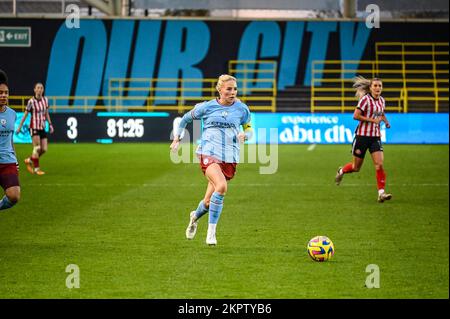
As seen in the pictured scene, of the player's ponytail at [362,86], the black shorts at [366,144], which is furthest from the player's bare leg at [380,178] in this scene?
the player's ponytail at [362,86]

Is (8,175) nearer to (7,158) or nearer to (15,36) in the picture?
(7,158)

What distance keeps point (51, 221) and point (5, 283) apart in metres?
4.82

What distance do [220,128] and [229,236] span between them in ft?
5.06

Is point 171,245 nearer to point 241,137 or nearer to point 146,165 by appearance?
point 241,137

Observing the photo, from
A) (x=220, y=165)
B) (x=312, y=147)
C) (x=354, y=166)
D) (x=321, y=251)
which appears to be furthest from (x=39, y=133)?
(x=321, y=251)

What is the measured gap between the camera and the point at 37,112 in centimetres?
2231

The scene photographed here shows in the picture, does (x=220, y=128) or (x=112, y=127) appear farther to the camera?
(x=112, y=127)

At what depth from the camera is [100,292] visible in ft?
27.3

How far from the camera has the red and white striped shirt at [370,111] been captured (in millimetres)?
16625

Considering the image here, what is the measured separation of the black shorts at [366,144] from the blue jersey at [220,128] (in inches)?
Result: 225

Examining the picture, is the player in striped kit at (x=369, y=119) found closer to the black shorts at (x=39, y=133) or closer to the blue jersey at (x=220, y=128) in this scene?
the blue jersey at (x=220, y=128)

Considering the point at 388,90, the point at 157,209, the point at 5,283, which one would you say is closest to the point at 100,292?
the point at 5,283

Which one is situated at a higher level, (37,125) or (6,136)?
(37,125)

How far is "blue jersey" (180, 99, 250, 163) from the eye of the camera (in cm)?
1142
